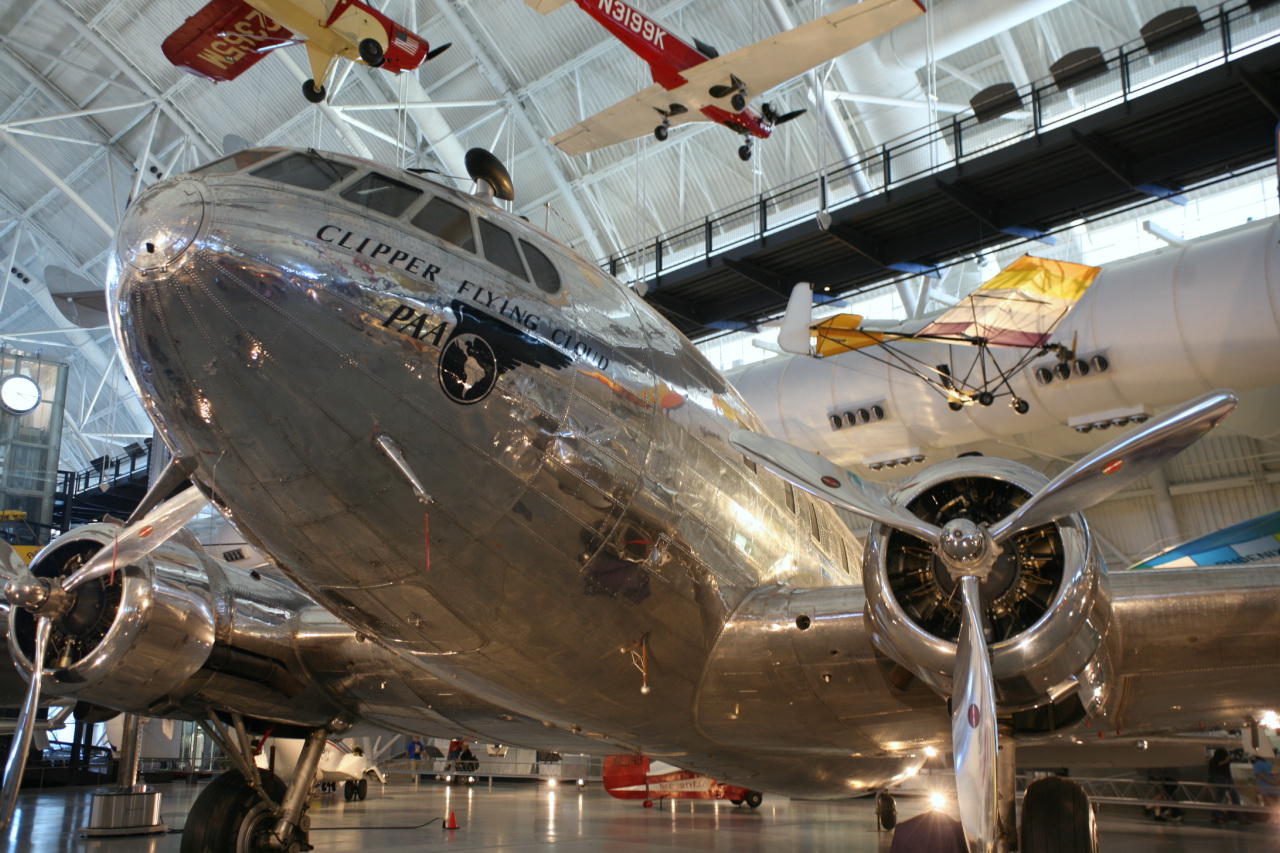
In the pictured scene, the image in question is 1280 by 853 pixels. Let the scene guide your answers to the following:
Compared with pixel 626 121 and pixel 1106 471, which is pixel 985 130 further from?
pixel 1106 471

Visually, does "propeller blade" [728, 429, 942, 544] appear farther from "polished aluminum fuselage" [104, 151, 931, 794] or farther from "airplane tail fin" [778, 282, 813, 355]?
"airplane tail fin" [778, 282, 813, 355]

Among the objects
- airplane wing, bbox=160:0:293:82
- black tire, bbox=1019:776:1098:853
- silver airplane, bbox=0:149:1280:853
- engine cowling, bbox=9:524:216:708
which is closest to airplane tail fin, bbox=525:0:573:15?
airplane wing, bbox=160:0:293:82

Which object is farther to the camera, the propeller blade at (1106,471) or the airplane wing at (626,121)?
the airplane wing at (626,121)

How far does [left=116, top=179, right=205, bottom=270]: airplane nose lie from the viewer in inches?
171

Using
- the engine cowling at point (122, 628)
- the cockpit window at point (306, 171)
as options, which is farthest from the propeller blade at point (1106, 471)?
the engine cowling at point (122, 628)

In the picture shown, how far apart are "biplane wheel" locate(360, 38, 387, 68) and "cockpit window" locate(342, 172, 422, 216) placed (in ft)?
44.7

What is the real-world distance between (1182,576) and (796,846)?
8.01 metres

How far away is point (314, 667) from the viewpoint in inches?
A: 342

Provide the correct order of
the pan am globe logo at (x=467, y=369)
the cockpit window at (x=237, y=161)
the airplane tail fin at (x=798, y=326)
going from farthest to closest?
the airplane tail fin at (x=798, y=326), the cockpit window at (x=237, y=161), the pan am globe logo at (x=467, y=369)

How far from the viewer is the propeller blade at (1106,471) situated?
5086mm

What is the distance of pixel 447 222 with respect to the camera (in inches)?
198

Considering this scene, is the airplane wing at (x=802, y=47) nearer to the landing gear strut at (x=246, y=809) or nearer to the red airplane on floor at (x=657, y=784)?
the landing gear strut at (x=246, y=809)

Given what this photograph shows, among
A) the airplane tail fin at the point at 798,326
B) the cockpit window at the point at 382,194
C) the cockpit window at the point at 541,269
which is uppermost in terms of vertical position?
the airplane tail fin at the point at 798,326

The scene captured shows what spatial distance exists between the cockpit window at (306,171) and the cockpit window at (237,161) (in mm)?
114
